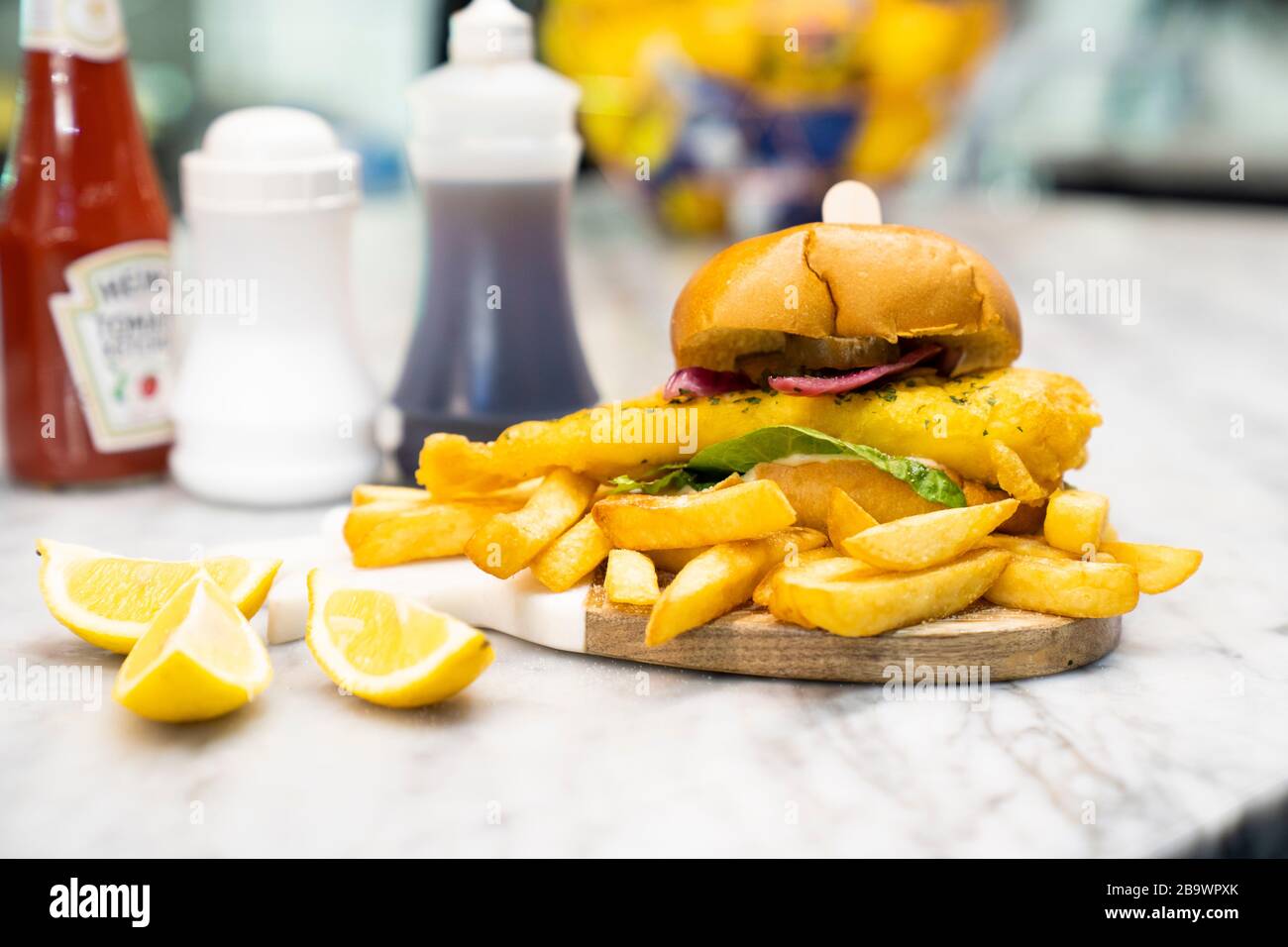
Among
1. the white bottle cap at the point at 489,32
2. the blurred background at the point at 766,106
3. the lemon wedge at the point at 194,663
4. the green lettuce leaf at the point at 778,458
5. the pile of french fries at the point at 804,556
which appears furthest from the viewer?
the blurred background at the point at 766,106

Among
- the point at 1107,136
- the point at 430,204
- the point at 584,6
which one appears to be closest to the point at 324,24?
the point at 584,6

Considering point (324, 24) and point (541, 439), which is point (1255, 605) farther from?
point (324, 24)

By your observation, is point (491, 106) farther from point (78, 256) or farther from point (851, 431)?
point (851, 431)
